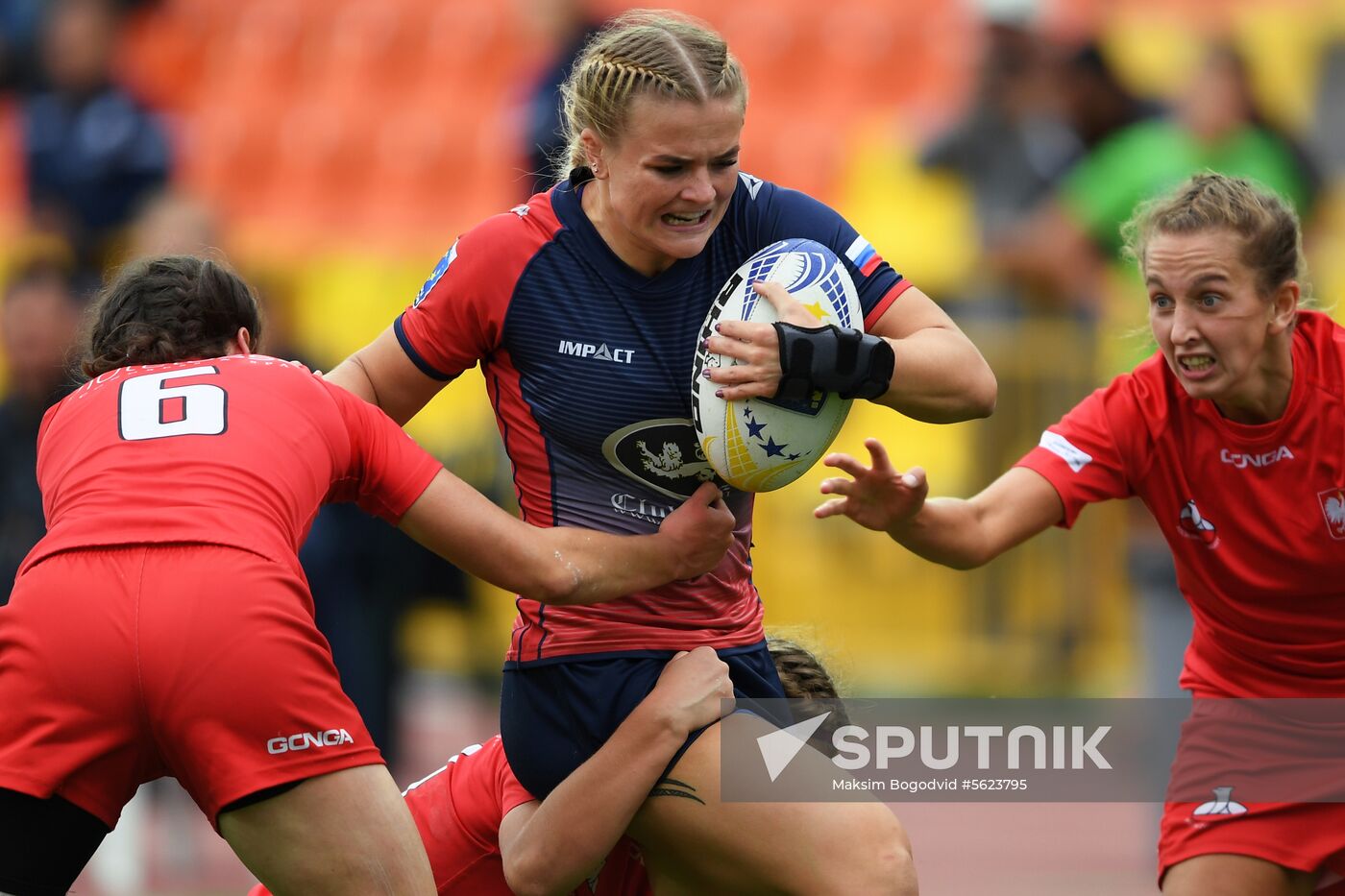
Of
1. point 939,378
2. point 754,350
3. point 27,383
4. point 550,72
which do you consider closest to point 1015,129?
point 550,72

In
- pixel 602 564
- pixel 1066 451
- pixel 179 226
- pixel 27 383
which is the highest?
pixel 179 226

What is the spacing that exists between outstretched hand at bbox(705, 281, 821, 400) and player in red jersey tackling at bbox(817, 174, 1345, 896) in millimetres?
399

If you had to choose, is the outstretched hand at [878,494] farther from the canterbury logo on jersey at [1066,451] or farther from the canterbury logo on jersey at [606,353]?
the canterbury logo on jersey at [606,353]

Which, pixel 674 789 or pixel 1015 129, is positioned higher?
pixel 1015 129

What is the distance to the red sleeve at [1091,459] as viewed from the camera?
14.5ft

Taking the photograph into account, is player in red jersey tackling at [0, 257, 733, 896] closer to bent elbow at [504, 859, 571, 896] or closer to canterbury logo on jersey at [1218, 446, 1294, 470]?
bent elbow at [504, 859, 571, 896]

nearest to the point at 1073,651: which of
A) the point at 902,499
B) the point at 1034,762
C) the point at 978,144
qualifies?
the point at 978,144

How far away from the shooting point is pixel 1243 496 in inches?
169

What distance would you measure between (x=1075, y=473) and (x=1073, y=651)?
403 cm

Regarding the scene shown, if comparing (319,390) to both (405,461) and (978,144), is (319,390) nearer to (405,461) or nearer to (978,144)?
(405,461)

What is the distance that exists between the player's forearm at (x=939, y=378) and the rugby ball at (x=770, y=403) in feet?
0.39

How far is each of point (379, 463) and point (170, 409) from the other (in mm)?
421

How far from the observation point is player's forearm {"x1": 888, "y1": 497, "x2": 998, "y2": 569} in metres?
4.34

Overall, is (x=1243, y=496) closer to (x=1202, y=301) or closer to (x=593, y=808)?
(x=1202, y=301)
